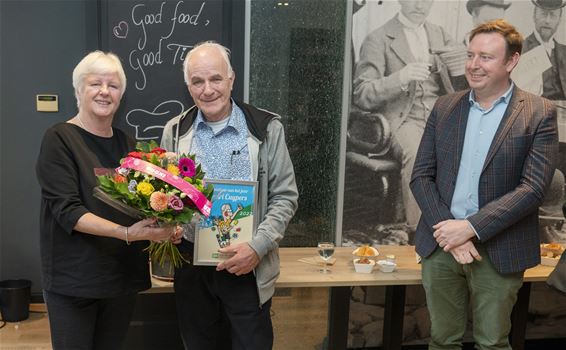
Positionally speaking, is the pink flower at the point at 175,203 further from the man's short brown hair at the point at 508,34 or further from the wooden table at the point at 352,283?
the man's short brown hair at the point at 508,34

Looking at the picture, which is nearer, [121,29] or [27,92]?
[121,29]

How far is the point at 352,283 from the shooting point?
8.46ft

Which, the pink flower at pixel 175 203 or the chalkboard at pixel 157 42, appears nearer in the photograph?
the pink flower at pixel 175 203

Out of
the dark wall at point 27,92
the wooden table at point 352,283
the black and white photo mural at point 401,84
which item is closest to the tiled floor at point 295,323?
the black and white photo mural at point 401,84

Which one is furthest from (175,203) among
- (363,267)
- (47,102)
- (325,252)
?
(47,102)

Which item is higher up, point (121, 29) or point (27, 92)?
point (121, 29)

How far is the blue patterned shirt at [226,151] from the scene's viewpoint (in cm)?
202

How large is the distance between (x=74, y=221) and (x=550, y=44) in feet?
9.60

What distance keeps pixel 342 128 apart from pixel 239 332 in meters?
1.51

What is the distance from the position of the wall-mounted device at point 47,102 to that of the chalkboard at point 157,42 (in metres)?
1.04

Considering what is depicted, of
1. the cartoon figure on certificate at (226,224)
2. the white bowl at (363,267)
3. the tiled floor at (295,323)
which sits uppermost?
the cartoon figure on certificate at (226,224)

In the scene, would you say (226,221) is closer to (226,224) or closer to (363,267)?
(226,224)

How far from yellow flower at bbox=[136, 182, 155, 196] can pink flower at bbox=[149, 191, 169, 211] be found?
0.02 m

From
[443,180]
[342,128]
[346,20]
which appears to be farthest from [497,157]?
[346,20]
